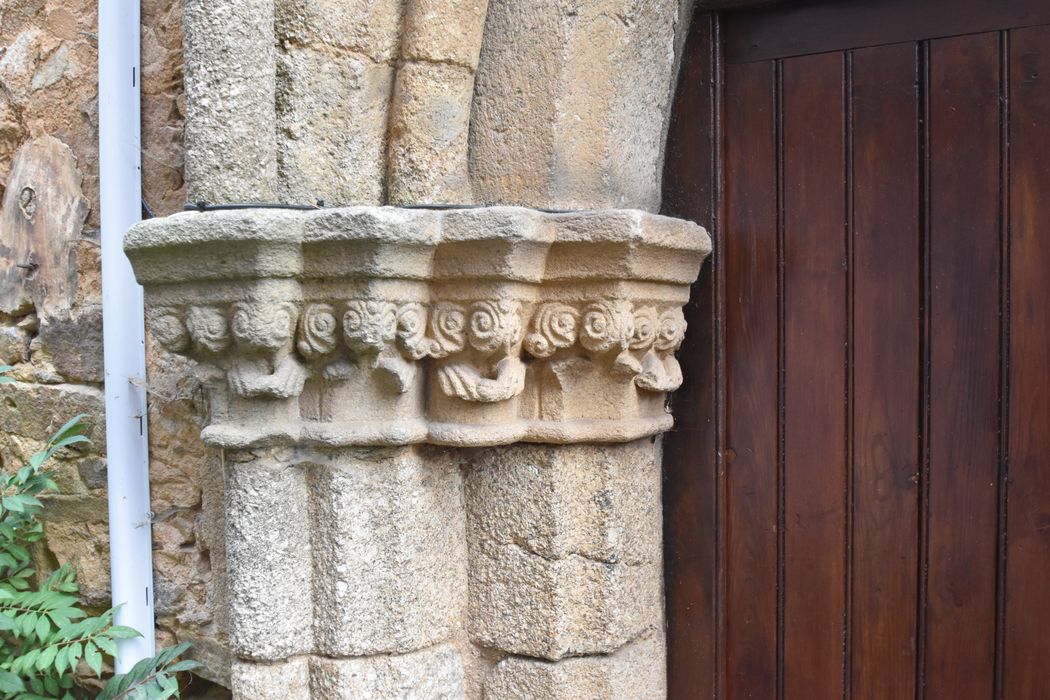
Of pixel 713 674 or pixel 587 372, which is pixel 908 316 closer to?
pixel 587 372

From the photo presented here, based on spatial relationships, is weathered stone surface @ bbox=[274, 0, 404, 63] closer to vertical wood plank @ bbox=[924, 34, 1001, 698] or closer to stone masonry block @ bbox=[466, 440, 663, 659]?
stone masonry block @ bbox=[466, 440, 663, 659]

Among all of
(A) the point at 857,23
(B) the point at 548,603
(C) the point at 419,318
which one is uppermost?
(A) the point at 857,23

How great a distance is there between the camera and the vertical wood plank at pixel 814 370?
173cm

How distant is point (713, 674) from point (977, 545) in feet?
1.87

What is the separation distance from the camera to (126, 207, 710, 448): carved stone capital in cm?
143

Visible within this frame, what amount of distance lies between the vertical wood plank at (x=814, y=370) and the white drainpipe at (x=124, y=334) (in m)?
1.24

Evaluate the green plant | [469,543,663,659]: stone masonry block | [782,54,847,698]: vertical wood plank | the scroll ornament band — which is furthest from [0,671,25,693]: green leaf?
[782,54,847,698]: vertical wood plank

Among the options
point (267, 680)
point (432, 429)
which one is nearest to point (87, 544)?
point (267, 680)

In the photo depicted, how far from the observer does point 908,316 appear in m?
1.68

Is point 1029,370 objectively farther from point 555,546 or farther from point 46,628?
point 46,628

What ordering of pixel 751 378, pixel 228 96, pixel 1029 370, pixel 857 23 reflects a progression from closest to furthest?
pixel 228 96, pixel 1029 370, pixel 857 23, pixel 751 378

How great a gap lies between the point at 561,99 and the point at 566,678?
1043mm

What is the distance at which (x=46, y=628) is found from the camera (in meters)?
1.76

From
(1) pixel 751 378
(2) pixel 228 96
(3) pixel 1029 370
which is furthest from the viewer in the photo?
(1) pixel 751 378
